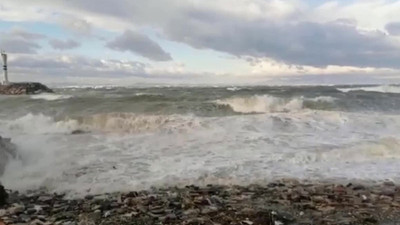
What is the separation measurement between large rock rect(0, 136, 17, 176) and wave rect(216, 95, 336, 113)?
50.2 ft

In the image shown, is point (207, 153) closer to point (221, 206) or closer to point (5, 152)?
point (5, 152)

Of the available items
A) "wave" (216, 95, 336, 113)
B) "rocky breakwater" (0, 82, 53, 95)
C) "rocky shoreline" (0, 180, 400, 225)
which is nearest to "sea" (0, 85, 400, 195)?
"rocky shoreline" (0, 180, 400, 225)

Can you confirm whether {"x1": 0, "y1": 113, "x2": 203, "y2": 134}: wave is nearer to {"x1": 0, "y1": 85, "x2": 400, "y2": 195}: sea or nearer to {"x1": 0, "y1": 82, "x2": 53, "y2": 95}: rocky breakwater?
{"x1": 0, "y1": 85, "x2": 400, "y2": 195}: sea

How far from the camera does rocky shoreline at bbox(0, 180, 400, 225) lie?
533 cm

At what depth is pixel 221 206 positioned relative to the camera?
19.5ft

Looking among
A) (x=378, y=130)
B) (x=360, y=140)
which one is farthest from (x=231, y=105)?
(x=360, y=140)

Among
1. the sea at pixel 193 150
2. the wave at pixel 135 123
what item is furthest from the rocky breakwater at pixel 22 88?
the wave at pixel 135 123

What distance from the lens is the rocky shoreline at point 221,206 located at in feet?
17.5

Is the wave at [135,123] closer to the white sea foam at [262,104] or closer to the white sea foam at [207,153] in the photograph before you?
the white sea foam at [207,153]

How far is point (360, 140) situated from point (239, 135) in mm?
3388

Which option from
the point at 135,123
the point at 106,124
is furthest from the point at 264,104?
the point at 106,124

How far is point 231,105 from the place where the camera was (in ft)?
78.8

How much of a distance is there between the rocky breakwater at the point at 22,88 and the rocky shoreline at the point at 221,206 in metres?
39.6

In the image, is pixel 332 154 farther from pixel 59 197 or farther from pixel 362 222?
pixel 59 197
